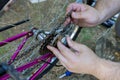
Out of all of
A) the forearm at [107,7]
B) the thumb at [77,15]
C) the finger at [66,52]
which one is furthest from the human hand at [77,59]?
the forearm at [107,7]

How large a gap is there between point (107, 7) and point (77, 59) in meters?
0.51

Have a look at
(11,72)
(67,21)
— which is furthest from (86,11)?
(11,72)

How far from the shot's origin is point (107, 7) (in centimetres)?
160

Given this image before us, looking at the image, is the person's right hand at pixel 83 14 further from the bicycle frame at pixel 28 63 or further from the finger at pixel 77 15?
the bicycle frame at pixel 28 63

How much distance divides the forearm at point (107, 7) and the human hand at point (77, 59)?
36 centimetres

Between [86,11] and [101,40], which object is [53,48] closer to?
[86,11]

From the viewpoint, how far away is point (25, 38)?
153cm

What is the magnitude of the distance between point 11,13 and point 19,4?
0.33 ft

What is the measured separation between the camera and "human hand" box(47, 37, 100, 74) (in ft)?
4.00

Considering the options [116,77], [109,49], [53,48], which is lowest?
[109,49]

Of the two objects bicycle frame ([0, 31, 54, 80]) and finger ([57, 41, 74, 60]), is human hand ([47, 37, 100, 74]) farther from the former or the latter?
bicycle frame ([0, 31, 54, 80])

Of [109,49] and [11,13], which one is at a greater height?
[11,13]

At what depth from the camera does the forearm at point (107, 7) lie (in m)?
1.58

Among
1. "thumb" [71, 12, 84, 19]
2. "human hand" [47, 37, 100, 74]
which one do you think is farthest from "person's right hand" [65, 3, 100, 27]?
"human hand" [47, 37, 100, 74]
